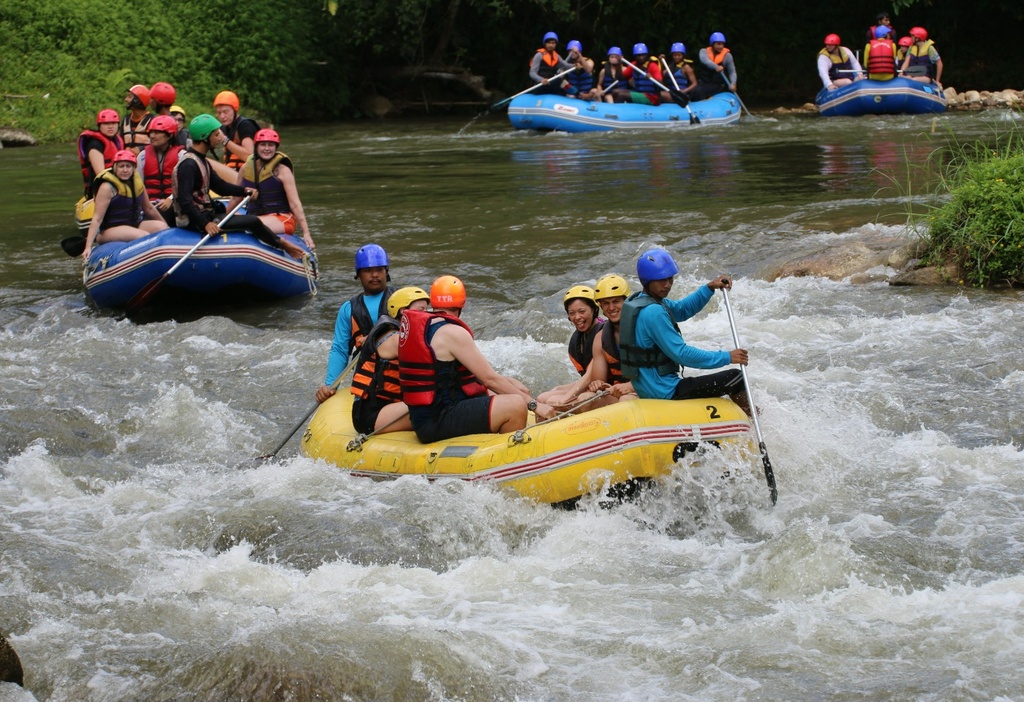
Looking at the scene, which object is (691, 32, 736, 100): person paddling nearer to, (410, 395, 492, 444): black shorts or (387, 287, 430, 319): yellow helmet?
(387, 287, 430, 319): yellow helmet

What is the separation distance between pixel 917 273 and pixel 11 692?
772cm

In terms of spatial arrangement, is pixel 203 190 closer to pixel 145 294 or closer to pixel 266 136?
pixel 266 136

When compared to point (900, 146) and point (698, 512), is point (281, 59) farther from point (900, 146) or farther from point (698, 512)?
point (698, 512)

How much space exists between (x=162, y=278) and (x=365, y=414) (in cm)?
420

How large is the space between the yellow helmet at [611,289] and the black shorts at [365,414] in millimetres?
1310

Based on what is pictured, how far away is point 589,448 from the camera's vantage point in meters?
6.23

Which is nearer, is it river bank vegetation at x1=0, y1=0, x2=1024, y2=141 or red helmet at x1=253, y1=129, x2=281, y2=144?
red helmet at x1=253, y1=129, x2=281, y2=144

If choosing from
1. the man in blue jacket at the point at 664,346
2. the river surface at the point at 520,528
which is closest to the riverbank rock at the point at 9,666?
the river surface at the point at 520,528

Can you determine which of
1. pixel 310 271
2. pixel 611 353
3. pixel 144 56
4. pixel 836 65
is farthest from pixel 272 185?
pixel 836 65

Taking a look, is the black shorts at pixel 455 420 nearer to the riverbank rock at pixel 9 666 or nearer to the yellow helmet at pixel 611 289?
the yellow helmet at pixel 611 289

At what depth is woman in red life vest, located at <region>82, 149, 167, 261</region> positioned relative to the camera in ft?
35.4

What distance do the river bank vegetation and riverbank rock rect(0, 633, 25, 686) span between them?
64.6 ft

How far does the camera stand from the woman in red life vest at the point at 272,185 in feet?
35.8

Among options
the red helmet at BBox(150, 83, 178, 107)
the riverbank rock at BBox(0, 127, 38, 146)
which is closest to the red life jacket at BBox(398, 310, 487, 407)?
the red helmet at BBox(150, 83, 178, 107)
